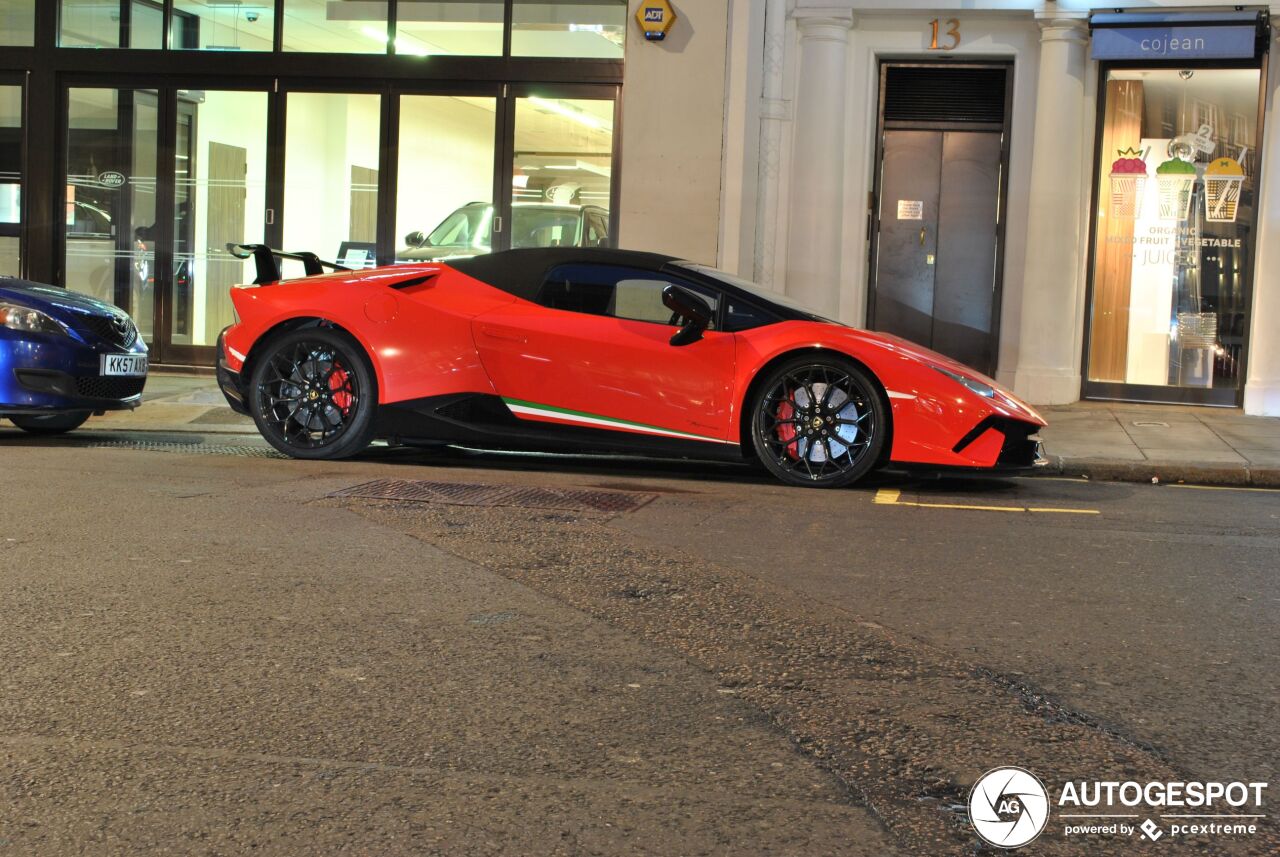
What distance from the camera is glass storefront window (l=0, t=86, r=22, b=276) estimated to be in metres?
14.9

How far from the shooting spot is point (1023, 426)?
7770mm

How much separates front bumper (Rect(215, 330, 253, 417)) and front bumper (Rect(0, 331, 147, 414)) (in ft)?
3.21

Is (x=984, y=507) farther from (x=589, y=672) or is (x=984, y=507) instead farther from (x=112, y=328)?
(x=112, y=328)

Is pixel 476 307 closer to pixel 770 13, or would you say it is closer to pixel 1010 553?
pixel 1010 553

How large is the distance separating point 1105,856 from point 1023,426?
5.17 metres

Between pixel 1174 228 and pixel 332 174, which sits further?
pixel 332 174

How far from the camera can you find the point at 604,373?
801cm

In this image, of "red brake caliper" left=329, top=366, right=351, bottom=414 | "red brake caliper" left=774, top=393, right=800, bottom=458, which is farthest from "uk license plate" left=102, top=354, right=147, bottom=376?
"red brake caliper" left=774, top=393, right=800, bottom=458

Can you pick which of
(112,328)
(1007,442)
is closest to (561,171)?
(112,328)

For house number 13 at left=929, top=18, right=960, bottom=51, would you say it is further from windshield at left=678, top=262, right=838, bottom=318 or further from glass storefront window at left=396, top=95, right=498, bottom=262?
windshield at left=678, top=262, right=838, bottom=318

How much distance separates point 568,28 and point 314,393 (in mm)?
6891

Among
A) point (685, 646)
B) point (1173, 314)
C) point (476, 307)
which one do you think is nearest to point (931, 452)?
point (476, 307)

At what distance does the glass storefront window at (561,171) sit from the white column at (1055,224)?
13.8 ft

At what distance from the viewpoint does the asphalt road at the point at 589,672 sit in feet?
9.72
